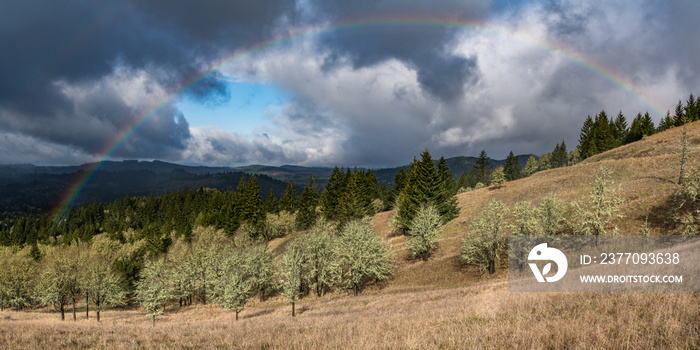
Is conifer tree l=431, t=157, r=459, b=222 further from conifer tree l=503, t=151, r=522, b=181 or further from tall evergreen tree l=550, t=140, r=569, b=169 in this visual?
tall evergreen tree l=550, t=140, r=569, b=169

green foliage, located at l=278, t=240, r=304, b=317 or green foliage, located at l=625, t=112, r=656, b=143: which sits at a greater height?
green foliage, located at l=625, t=112, r=656, b=143

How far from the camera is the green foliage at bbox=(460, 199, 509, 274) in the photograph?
A: 114ft

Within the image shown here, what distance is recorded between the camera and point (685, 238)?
2698 cm

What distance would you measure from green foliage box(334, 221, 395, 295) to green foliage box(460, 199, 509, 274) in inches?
438

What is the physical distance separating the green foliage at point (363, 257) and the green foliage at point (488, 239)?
438 inches

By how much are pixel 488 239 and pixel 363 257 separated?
651 inches

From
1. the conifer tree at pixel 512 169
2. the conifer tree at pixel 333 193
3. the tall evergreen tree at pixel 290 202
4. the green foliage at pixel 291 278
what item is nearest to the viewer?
the green foliage at pixel 291 278

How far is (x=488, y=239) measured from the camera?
35.1 metres

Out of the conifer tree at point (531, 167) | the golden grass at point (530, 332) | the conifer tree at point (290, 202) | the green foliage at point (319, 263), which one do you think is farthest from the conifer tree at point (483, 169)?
the golden grass at point (530, 332)

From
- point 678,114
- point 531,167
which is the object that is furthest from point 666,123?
point 531,167

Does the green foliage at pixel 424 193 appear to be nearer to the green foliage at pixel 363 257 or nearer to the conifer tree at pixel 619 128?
the green foliage at pixel 363 257

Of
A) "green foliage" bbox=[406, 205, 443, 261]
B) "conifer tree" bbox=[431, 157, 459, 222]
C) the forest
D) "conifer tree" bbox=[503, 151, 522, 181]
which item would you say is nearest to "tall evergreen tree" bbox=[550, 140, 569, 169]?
the forest

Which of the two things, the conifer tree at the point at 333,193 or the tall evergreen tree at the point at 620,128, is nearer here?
the conifer tree at the point at 333,193

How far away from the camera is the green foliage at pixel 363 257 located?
1512 inches
